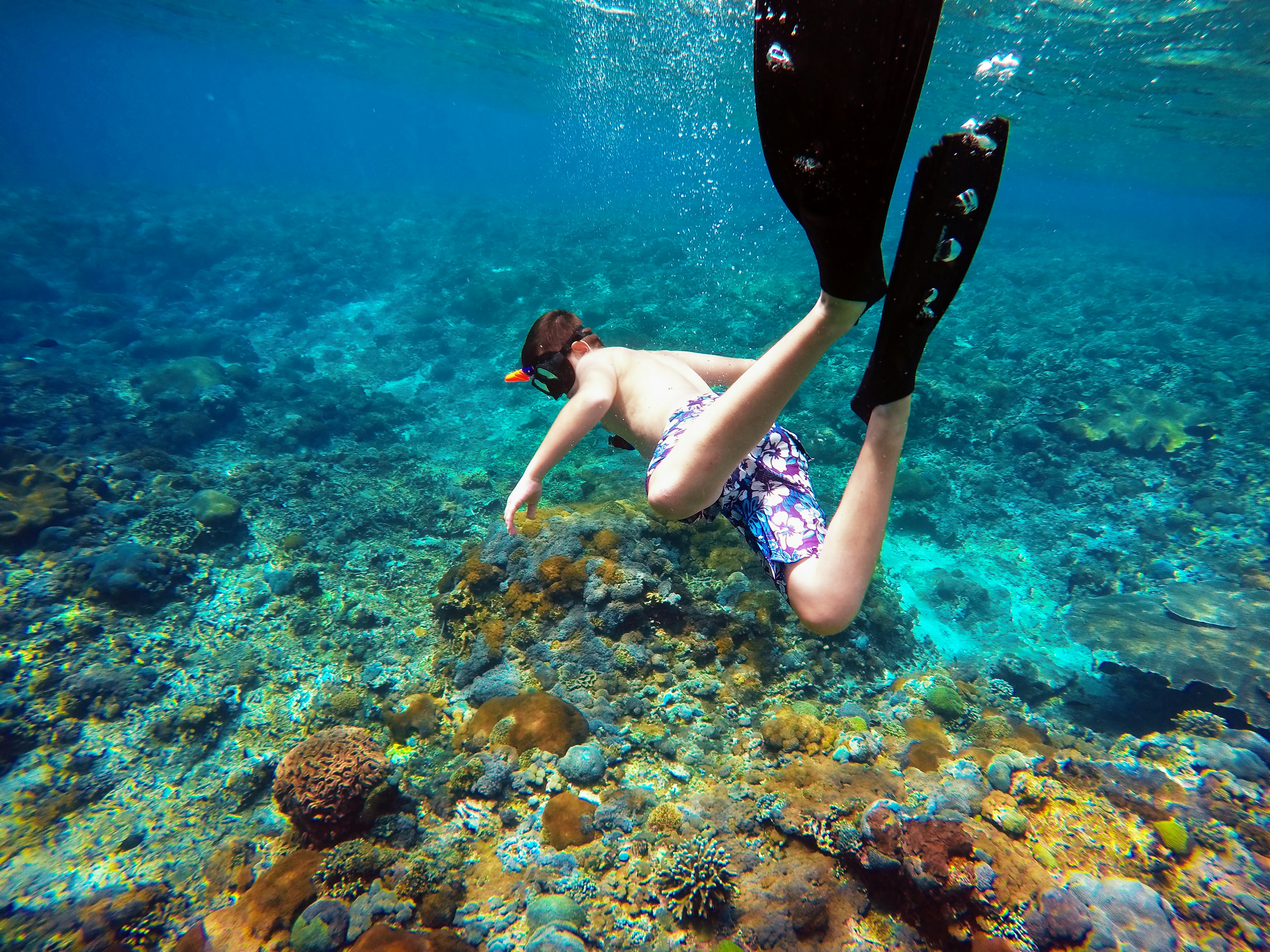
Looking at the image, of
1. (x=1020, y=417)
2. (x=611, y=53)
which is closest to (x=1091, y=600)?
(x=1020, y=417)

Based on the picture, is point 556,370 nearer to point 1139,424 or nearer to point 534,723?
point 534,723

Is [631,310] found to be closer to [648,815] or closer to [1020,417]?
[1020,417]

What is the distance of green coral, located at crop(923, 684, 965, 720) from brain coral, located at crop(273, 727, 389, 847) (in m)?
6.21

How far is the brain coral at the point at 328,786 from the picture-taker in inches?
173

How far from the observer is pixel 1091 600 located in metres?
9.33

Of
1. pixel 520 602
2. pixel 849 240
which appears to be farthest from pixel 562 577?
pixel 849 240

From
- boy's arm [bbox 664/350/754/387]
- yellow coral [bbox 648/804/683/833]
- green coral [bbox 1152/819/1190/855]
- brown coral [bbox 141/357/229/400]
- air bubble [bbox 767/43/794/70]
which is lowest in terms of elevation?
brown coral [bbox 141/357/229/400]

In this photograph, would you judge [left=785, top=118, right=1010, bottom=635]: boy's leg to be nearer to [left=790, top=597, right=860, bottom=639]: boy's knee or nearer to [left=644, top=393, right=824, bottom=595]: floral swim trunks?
[left=790, top=597, right=860, bottom=639]: boy's knee

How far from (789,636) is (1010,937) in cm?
349

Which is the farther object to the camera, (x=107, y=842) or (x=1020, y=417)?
(x=1020, y=417)

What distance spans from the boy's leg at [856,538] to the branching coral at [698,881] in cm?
255

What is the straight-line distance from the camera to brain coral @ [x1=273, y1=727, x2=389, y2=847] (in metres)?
4.38

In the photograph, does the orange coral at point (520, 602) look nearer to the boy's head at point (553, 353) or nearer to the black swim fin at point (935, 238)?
the boy's head at point (553, 353)

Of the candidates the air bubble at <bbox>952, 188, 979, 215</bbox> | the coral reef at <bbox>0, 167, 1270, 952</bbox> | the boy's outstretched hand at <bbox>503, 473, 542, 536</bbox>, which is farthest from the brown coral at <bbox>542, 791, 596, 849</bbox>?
the air bubble at <bbox>952, 188, 979, 215</bbox>
